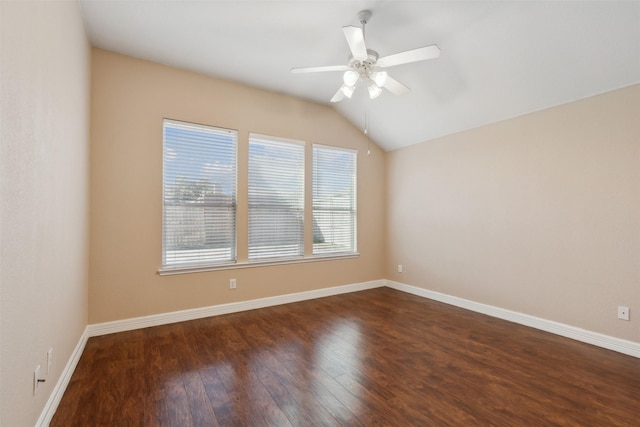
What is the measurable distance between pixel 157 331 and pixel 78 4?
10.3 feet

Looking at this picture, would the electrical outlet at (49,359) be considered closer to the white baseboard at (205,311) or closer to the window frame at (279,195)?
the white baseboard at (205,311)

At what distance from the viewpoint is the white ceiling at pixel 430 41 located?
95.3 inches

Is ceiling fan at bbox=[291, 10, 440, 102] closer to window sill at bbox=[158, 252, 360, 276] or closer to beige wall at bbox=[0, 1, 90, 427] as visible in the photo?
beige wall at bbox=[0, 1, 90, 427]

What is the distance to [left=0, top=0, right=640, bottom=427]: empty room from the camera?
1788 millimetres

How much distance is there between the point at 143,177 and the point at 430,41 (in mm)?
3424

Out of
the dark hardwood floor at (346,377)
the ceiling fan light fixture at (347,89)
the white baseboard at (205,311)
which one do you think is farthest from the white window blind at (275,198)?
the ceiling fan light fixture at (347,89)

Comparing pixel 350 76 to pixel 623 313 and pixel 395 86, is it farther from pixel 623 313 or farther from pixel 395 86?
pixel 623 313

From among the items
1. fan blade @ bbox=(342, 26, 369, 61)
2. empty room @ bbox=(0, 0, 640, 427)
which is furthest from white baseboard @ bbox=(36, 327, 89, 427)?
fan blade @ bbox=(342, 26, 369, 61)

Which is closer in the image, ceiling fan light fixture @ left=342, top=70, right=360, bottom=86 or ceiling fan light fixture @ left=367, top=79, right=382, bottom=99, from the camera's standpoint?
ceiling fan light fixture @ left=342, top=70, right=360, bottom=86

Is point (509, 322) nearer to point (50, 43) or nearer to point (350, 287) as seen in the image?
point (350, 287)

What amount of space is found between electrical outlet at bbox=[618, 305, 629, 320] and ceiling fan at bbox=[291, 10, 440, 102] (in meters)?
2.93

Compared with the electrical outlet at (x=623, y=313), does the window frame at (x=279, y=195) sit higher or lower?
higher

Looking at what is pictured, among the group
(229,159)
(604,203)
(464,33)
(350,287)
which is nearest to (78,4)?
(229,159)

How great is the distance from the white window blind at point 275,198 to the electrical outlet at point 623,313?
3.55 metres
